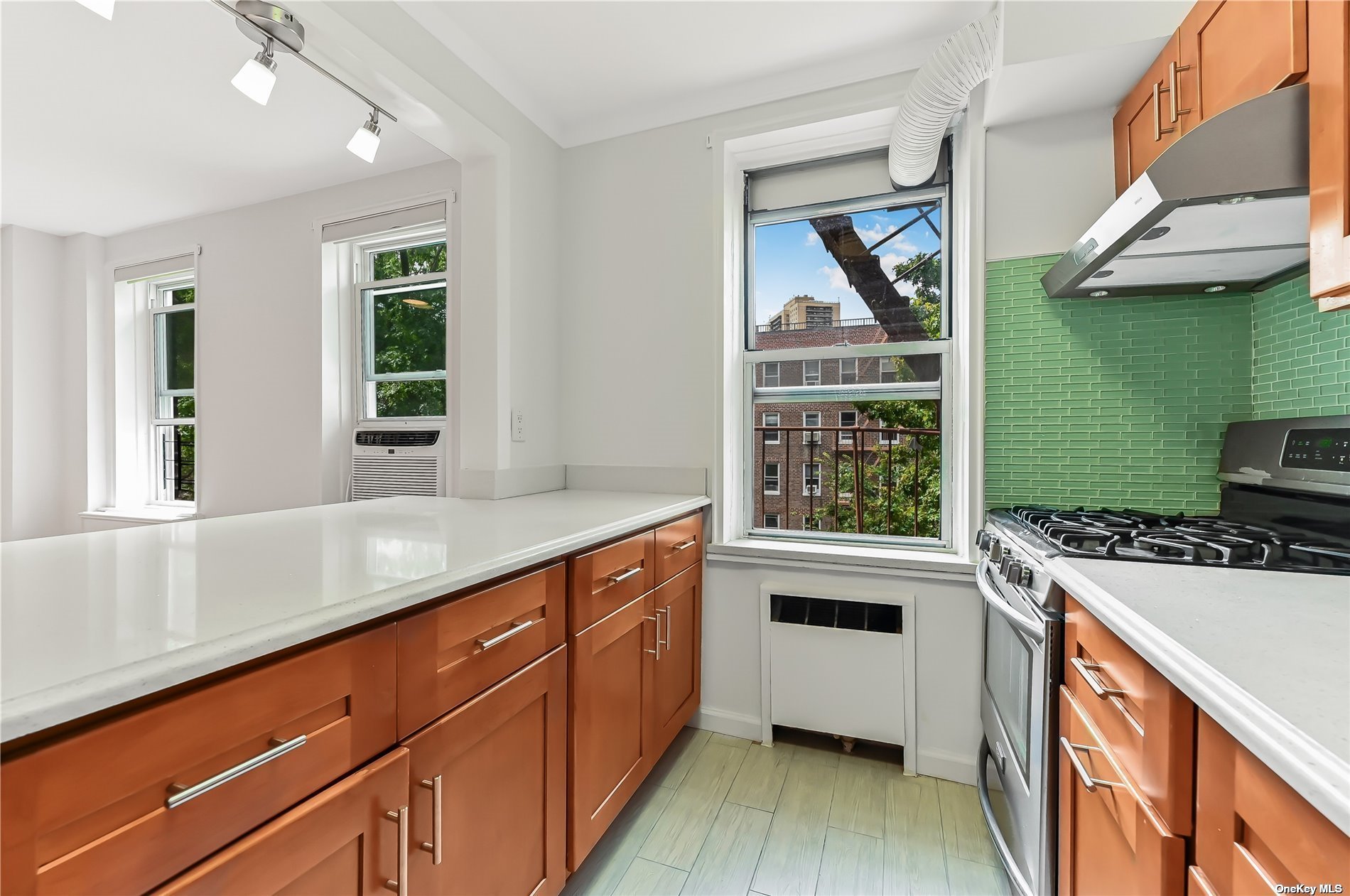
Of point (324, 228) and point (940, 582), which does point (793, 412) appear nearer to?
point (940, 582)

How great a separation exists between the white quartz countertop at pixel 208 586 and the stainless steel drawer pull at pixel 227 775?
0.41 ft

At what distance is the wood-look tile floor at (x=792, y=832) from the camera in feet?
4.73

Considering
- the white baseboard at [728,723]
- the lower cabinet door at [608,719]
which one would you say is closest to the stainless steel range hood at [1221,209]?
the lower cabinet door at [608,719]

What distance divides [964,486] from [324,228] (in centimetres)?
322

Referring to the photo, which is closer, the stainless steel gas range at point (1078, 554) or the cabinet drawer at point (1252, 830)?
the cabinet drawer at point (1252, 830)

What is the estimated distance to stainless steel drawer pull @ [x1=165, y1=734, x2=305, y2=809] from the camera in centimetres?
59

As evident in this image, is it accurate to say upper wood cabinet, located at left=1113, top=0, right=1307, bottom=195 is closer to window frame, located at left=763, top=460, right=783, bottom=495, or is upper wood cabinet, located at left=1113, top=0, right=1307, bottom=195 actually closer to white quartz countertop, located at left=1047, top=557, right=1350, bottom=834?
white quartz countertop, located at left=1047, top=557, right=1350, bottom=834

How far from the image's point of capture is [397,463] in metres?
2.74

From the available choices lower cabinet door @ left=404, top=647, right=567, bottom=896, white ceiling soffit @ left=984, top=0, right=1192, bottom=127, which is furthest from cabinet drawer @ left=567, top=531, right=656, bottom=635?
white ceiling soffit @ left=984, top=0, right=1192, bottom=127

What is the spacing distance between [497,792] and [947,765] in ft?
5.16

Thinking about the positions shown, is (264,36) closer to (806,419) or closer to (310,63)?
(310,63)

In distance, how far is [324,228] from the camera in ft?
9.34

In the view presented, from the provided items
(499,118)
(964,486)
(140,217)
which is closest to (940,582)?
(964,486)

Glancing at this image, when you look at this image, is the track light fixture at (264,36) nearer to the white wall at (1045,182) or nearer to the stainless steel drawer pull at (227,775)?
the stainless steel drawer pull at (227,775)
